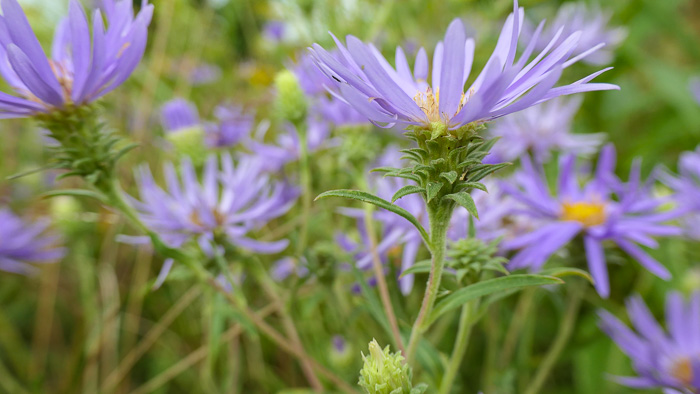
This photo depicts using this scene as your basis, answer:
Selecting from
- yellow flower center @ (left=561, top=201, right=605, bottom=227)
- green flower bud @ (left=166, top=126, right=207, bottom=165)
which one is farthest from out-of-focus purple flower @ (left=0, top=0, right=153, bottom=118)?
yellow flower center @ (left=561, top=201, right=605, bottom=227)

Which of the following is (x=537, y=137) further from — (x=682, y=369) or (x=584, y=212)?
(x=682, y=369)

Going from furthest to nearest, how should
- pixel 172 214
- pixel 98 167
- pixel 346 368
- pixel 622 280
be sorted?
1. pixel 622 280
2. pixel 346 368
3. pixel 172 214
4. pixel 98 167

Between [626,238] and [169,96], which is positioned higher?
[169,96]

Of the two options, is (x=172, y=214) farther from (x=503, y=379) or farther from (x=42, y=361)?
(x=42, y=361)

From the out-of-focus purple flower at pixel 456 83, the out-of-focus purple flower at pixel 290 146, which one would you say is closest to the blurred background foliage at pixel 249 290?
the out-of-focus purple flower at pixel 290 146

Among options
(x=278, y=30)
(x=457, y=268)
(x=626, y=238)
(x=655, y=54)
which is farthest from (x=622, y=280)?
(x=655, y=54)

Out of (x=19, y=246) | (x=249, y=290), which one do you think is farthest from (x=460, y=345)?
(x=19, y=246)
